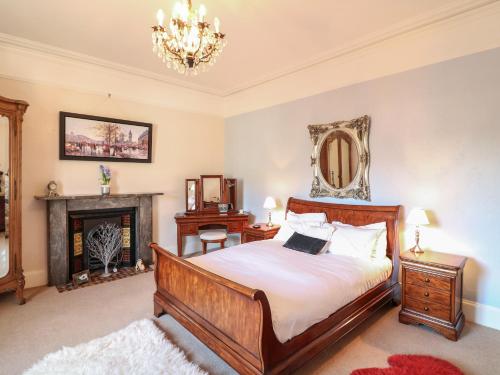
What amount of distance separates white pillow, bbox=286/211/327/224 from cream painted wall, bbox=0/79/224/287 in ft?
7.01

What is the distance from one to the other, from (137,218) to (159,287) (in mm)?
1799

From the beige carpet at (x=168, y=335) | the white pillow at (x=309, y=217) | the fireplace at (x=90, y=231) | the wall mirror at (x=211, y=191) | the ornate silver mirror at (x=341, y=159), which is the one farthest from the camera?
the wall mirror at (x=211, y=191)

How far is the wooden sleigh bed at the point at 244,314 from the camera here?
174 cm

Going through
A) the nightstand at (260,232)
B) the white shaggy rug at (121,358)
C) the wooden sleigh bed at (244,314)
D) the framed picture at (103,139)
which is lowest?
the white shaggy rug at (121,358)

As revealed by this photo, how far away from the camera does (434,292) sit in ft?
8.39

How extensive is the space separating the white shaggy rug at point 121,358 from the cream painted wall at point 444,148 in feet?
8.92

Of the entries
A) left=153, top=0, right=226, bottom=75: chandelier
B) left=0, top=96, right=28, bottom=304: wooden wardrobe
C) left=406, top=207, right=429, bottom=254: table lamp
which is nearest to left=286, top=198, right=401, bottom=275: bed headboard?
left=406, top=207, right=429, bottom=254: table lamp

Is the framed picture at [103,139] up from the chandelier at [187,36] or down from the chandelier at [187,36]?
down

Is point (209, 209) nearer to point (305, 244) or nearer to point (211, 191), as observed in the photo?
point (211, 191)

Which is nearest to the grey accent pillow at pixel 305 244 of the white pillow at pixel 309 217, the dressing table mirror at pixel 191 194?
the white pillow at pixel 309 217

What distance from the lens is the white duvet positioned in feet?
6.32

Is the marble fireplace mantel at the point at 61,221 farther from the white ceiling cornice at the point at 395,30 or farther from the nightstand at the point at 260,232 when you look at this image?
the white ceiling cornice at the point at 395,30

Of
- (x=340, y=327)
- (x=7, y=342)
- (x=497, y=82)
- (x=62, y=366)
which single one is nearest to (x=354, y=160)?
(x=497, y=82)

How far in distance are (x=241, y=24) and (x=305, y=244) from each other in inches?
101
